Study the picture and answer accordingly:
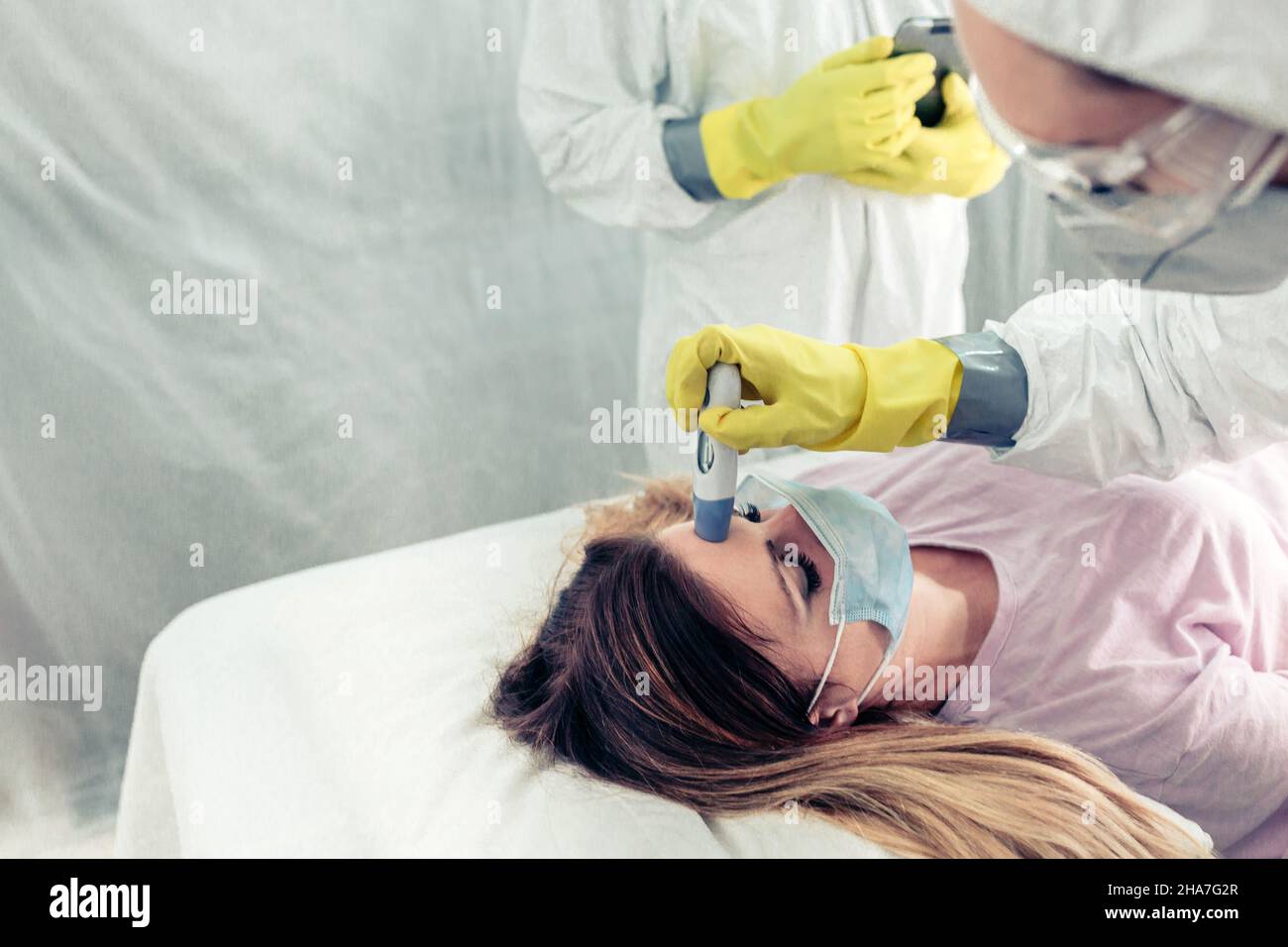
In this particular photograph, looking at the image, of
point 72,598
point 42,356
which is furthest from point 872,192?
point 72,598

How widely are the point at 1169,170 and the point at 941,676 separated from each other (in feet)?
2.22

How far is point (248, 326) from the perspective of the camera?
1.66 meters

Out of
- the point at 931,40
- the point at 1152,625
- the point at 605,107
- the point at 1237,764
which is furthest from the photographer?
the point at 605,107

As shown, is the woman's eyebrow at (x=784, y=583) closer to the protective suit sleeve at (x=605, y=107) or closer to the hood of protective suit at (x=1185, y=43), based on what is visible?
the protective suit sleeve at (x=605, y=107)

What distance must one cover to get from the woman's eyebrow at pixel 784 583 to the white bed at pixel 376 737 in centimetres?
22

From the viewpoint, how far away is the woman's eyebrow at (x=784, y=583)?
3.98ft

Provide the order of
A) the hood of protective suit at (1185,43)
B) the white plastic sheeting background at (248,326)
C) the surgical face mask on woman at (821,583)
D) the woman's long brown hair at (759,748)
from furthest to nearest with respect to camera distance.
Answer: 1. the white plastic sheeting background at (248,326)
2. the surgical face mask on woman at (821,583)
3. the woman's long brown hair at (759,748)
4. the hood of protective suit at (1185,43)

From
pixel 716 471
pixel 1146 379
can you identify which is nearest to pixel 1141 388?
pixel 1146 379

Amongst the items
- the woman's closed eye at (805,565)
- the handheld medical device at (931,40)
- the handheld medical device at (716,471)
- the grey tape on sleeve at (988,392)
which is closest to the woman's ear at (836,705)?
the woman's closed eye at (805,565)

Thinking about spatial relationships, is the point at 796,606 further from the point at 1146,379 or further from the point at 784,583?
the point at 1146,379

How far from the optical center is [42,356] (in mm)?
1501

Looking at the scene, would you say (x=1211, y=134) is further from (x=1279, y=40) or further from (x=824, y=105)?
(x=824, y=105)

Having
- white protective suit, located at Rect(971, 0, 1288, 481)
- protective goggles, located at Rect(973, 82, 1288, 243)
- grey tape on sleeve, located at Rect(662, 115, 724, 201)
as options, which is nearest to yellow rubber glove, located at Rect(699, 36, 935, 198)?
grey tape on sleeve, located at Rect(662, 115, 724, 201)
